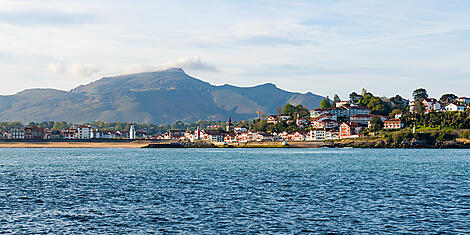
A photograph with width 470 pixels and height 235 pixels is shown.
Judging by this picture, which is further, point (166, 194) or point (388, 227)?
point (166, 194)

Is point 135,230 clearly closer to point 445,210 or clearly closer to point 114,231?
point 114,231

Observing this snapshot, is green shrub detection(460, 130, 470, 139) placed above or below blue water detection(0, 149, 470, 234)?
above

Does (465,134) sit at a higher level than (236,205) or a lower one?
higher

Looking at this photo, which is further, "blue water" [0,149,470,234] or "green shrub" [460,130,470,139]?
"green shrub" [460,130,470,139]

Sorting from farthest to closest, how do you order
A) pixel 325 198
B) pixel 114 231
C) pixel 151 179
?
pixel 151 179 < pixel 325 198 < pixel 114 231

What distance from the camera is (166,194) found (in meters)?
46.5

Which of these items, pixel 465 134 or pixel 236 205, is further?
pixel 465 134

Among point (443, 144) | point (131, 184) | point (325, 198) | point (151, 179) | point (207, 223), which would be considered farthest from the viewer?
point (443, 144)

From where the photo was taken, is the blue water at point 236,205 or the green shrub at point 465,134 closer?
the blue water at point 236,205

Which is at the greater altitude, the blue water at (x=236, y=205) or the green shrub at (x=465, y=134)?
the green shrub at (x=465, y=134)

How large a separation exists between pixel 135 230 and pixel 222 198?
46.5 ft

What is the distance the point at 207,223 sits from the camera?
32.5 metres

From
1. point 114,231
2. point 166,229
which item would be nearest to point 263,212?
point 166,229

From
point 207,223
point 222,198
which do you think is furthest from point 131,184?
point 207,223
